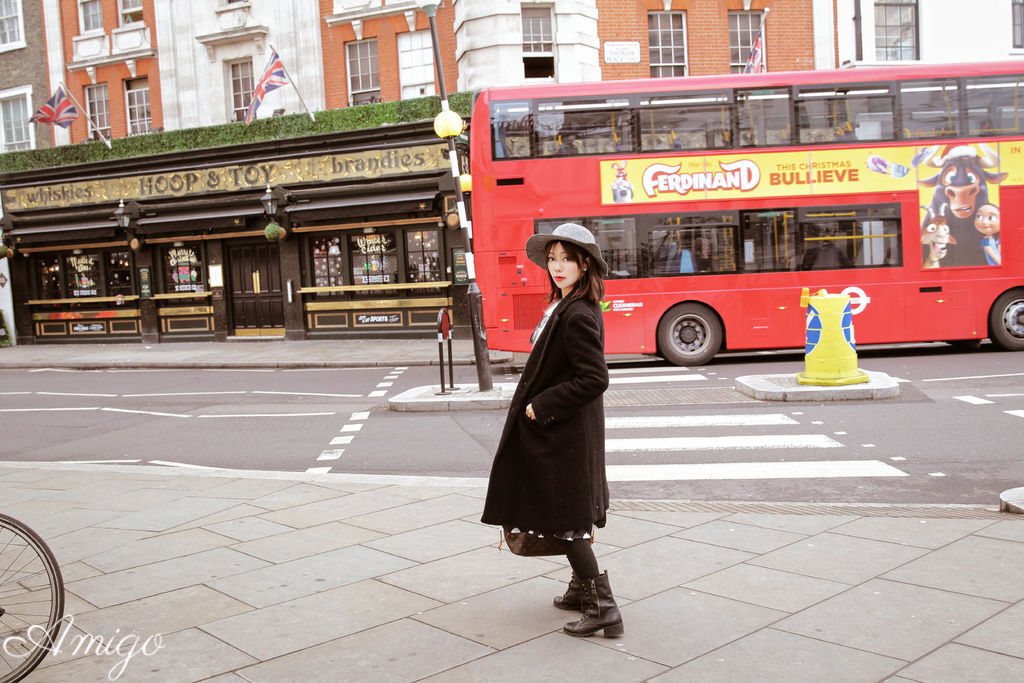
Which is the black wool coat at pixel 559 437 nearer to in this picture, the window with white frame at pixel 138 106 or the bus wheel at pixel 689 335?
the bus wheel at pixel 689 335

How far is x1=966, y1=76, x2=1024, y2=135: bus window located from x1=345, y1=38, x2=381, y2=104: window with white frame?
13807mm

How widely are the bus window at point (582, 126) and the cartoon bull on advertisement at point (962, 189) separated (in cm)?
503

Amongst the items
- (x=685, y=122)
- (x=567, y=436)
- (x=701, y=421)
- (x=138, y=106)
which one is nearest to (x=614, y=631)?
(x=567, y=436)

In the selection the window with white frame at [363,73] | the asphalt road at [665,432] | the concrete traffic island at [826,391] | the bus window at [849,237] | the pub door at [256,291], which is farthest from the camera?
the pub door at [256,291]

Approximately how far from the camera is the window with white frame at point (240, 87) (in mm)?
24547

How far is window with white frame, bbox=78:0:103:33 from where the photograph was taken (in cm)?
2638

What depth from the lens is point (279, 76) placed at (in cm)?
2125

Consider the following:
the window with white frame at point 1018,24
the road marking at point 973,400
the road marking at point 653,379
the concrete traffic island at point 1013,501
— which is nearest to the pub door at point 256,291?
the road marking at point 653,379

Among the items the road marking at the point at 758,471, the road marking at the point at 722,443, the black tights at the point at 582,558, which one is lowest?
the road marking at the point at 758,471

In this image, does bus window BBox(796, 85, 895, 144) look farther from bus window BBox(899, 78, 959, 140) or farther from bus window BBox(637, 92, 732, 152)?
bus window BBox(637, 92, 732, 152)

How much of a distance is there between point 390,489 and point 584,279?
3463 millimetres

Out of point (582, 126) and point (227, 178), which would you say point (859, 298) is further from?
point (227, 178)

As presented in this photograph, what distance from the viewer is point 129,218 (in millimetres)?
25000

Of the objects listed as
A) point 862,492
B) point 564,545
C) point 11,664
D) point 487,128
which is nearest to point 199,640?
point 11,664
